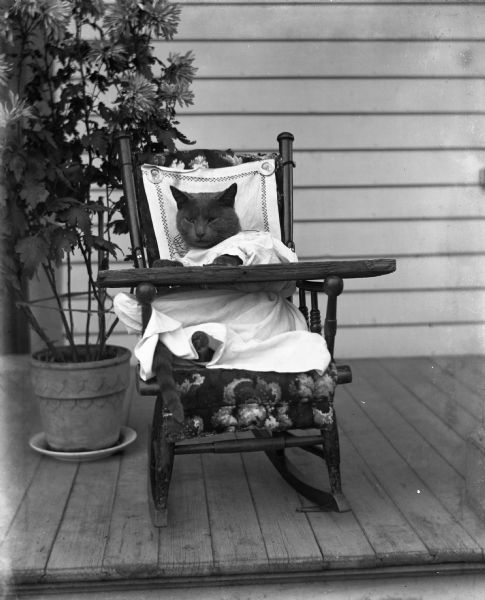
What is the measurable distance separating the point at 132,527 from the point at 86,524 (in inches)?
5.3

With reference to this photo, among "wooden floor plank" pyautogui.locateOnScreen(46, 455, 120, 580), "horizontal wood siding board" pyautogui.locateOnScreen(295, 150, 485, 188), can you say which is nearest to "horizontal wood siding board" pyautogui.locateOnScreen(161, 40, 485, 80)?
"horizontal wood siding board" pyautogui.locateOnScreen(295, 150, 485, 188)

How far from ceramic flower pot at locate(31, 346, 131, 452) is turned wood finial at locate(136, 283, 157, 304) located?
690 millimetres

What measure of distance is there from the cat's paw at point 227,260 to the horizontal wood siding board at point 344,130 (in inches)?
72.0

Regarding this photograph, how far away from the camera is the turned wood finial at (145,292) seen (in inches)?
68.4

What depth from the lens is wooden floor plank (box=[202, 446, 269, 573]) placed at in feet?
5.54

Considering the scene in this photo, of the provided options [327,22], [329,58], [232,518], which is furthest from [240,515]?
[327,22]

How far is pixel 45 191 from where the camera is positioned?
2141mm

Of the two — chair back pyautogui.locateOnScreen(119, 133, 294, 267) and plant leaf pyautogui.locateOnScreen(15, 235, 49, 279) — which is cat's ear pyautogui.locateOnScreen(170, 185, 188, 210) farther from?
plant leaf pyautogui.locateOnScreen(15, 235, 49, 279)

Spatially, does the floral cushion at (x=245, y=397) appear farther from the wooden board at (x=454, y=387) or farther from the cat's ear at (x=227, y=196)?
the wooden board at (x=454, y=387)

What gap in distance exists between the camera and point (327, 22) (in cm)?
353

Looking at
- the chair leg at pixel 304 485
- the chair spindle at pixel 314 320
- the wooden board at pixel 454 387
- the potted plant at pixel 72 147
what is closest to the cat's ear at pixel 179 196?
the potted plant at pixel 72 147

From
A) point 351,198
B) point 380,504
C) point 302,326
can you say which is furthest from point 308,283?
point 351,198

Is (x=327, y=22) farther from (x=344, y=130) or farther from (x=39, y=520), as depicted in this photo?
(x=39, y=520)

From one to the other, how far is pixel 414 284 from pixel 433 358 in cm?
42
